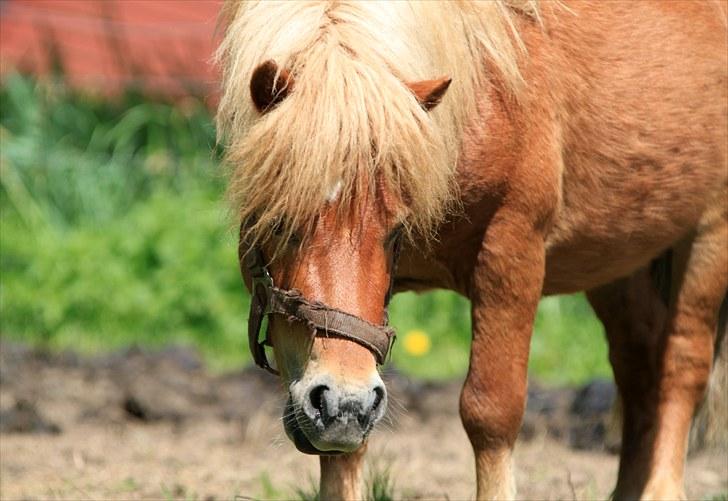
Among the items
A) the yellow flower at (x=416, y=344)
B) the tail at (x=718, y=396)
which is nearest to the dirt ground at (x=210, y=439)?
the tail at (x=718, y=396)

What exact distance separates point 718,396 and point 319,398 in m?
2.10

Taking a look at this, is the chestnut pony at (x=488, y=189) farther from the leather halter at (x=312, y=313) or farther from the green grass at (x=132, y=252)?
the green grass at (x=132, y=252)

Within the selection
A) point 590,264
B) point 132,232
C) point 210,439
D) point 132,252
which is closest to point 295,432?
point 590,264

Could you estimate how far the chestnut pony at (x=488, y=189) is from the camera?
2.97m

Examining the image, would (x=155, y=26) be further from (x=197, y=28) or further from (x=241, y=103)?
(x=241, y=103)

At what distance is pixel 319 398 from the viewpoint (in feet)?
9.57

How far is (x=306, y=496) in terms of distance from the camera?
13.4 ft

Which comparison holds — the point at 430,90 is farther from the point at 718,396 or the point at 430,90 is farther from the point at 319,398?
the point at 718,396

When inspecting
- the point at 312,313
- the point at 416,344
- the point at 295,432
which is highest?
the point at 416,344

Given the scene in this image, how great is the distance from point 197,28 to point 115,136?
2089 millimetres

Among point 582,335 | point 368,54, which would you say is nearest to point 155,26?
point 582,335

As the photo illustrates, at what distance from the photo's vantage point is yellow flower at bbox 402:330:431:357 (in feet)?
22.3

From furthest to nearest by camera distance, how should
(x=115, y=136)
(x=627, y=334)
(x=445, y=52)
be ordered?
1. (x=115, y=136)
2. (x=627, y=334)
3. (x=445, y=52)

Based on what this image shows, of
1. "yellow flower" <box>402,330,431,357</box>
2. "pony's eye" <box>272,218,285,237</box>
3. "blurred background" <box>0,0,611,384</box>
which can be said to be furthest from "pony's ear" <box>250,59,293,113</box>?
"yellow flower" <box>402,330,431,357</box>
